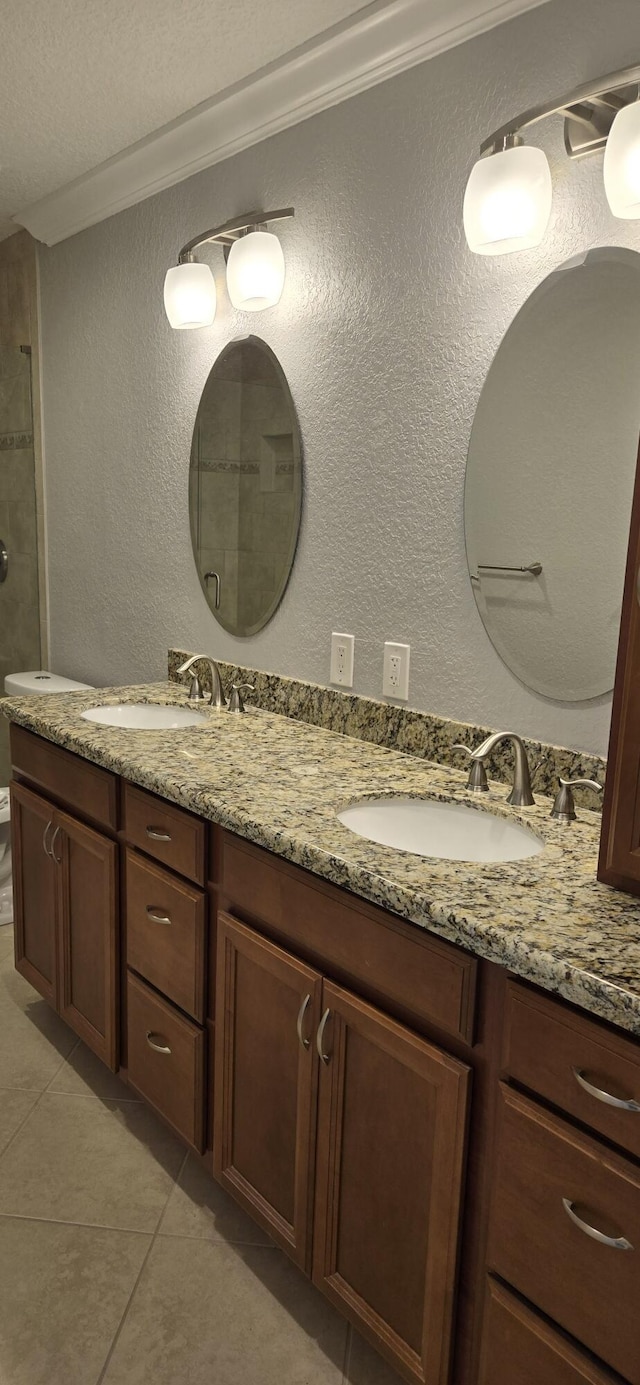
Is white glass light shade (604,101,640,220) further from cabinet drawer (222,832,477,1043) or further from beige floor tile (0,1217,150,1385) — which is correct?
beige floor tile (0,1217,150,1385)

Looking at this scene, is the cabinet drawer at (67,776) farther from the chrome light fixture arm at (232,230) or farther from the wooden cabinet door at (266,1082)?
the chrome light fixture arm at (232,230)

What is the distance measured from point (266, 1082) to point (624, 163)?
1.54m

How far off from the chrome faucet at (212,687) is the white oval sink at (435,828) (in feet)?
2.64

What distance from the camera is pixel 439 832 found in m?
1.61

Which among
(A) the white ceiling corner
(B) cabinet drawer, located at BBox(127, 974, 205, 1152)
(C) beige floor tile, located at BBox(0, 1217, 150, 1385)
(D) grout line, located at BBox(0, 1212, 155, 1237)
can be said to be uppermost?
(A) the white ceiling corner

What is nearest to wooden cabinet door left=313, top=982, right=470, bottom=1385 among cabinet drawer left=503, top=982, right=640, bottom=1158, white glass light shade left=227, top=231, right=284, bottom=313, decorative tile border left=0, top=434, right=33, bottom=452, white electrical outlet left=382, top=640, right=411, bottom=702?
cabinet drawer left=503, top=982, right=640, bottom=1158

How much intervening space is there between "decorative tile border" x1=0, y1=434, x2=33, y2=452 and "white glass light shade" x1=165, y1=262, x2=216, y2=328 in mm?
1201

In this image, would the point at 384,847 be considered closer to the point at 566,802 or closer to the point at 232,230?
the point at 566,802

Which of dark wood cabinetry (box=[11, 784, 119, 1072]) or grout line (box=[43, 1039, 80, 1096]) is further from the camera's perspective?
grout line (box=[43, 1039, 80, 1096])

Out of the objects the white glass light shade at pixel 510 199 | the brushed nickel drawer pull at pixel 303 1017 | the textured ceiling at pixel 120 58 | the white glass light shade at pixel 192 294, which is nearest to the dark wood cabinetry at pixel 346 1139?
the brushed nickel drawer pull at pixel 303 1017

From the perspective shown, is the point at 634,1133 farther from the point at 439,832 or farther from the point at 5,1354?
the point at 5,1354

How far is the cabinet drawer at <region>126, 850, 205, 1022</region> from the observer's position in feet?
5.59

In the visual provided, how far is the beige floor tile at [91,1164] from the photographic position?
180cm

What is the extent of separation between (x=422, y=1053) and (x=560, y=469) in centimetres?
98
